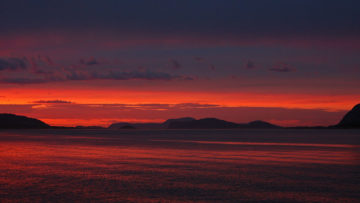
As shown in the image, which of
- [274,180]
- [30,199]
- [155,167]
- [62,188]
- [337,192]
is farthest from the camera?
[155,167]

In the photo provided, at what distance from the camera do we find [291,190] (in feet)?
76.7

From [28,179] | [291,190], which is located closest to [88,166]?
[28,179]

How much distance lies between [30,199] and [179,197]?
27.2ft

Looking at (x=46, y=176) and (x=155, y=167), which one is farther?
(x=155, y=167)

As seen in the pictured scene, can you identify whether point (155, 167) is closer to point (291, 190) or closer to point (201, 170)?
point (201, 170)

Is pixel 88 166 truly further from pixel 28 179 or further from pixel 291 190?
pixel 291 190

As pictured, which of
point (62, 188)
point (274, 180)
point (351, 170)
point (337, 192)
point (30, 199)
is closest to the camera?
point (30, 199)

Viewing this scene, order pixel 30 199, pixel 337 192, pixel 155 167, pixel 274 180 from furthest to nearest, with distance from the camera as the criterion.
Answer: pixel 155 167 → pixel 274 180 → pixel 337 192 → pixel 30 199

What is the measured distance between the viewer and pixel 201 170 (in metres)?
33.2

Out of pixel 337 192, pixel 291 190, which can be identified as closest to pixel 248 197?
pixel 291 190

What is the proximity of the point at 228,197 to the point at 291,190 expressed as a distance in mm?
4630

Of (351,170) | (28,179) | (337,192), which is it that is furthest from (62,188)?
(351,170)

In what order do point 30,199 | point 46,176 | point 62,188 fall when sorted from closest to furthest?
point 30,199 → point 62,188 → point 46,176

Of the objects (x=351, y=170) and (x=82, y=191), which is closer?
(x=82, y=191)
